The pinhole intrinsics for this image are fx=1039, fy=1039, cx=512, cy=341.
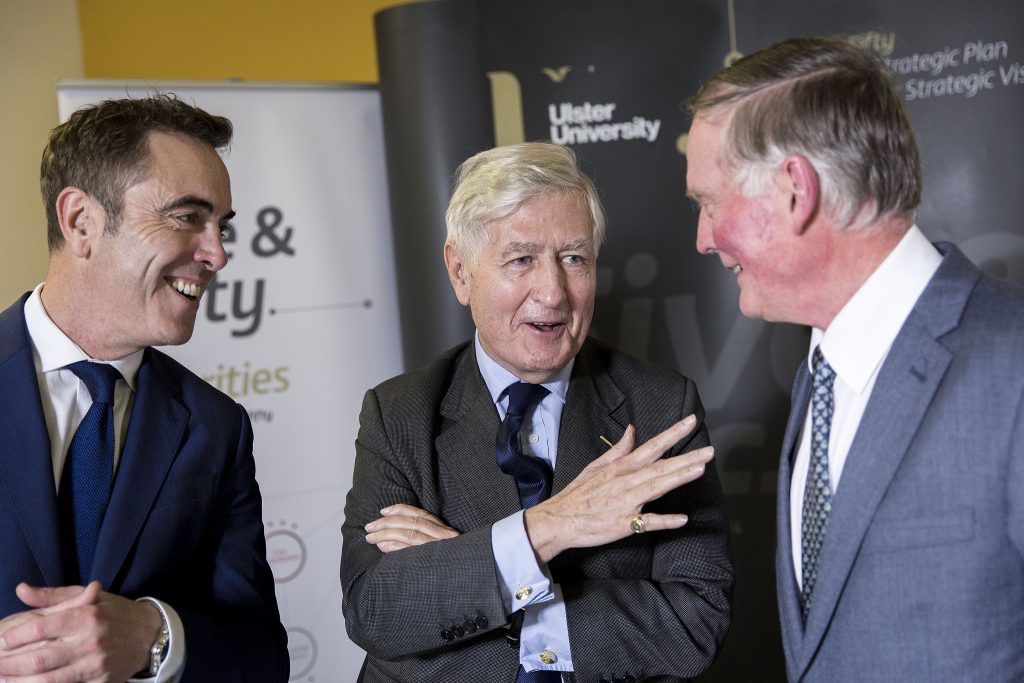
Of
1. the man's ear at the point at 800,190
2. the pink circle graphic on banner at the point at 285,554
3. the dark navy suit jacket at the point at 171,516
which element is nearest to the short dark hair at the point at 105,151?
the dark navy suit jacket at the point at 171,516

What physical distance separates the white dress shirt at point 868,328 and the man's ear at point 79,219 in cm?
146

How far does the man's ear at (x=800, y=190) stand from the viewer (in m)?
1.62

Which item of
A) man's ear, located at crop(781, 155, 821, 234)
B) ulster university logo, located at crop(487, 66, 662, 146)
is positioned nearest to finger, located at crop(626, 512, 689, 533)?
man's ear, located at crop(781, 155, 821, 234)

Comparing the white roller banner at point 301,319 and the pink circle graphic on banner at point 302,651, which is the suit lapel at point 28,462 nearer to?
the white roller banner at point 301,319

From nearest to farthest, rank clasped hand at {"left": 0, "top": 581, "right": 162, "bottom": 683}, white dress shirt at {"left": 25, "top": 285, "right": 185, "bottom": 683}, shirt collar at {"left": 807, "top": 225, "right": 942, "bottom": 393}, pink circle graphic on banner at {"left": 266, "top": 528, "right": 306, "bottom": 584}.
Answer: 1. shirt collar at {"left": 807, "top": 225, "right": 942, "bottom": 393}
2. clasped hand at {"left": 0, "top": 581, "right": 162, "bottom": 683}
3. white dress shirt at {"left": 25, "top": 285, "right": 185, "bottom": 683}
4. pink circle graphic on banner at {"left": 266, "top": 528, "right": 306, "bottom": 584}

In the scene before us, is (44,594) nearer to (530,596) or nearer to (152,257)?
(152,257)

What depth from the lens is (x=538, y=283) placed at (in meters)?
2.30

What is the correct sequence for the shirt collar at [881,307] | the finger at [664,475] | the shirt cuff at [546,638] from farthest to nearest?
1. the shirt cuff at [546,638]
2. the finger at [664,475]
3. the shirt collar at [881,307]

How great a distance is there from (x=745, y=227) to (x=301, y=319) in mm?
2637

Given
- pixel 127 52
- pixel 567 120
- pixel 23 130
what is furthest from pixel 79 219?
pixel 127 52

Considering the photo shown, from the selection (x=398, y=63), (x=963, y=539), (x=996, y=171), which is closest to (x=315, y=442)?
(x=398, y=63)

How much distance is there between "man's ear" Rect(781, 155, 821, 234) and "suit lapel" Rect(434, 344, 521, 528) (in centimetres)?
93

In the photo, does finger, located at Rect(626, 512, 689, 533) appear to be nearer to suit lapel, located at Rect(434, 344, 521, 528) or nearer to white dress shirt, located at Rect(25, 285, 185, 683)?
suit lapel, located at Rect(434, 344, 521, 528)

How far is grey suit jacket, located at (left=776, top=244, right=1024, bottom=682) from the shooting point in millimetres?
1470
